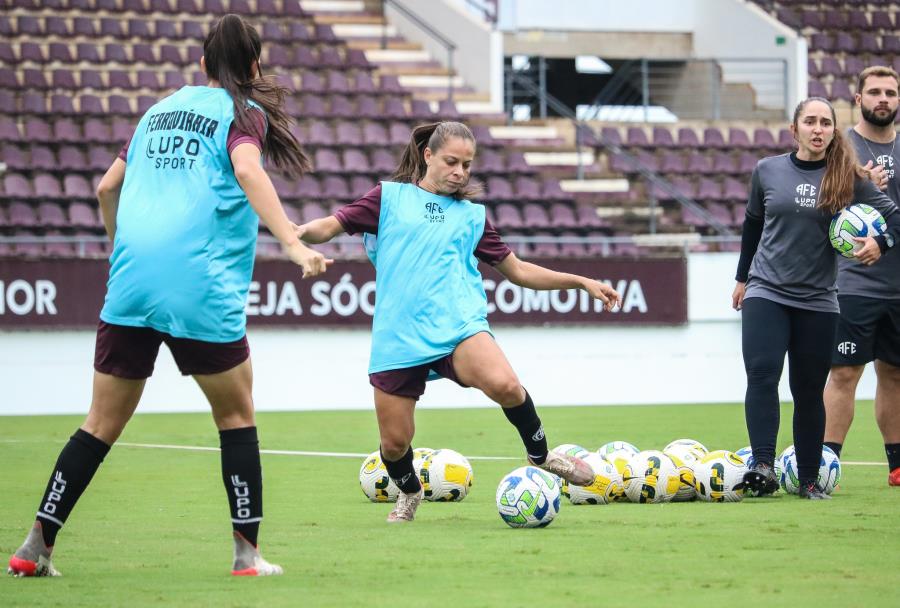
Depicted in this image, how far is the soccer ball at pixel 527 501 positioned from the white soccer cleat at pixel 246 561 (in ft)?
5.54

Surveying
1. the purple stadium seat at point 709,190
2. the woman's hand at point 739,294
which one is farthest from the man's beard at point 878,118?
the purple stadium seat at point 709,190

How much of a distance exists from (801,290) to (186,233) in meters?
3.80

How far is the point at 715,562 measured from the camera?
5.53 meters

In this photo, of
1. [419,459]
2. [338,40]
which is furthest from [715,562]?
[338,40]

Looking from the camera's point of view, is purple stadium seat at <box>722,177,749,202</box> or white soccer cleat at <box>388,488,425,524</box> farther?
purple stadium seat at <box>722,177,749,202</box>

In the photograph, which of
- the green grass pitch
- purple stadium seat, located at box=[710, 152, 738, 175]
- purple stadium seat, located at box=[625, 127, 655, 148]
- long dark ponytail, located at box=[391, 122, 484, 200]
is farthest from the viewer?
purple stadium seat, located at box=[625, 127, 655, 148]

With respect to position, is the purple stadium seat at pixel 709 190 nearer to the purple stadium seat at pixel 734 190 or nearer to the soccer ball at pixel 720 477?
the purple stadium seat at pixel 734 190

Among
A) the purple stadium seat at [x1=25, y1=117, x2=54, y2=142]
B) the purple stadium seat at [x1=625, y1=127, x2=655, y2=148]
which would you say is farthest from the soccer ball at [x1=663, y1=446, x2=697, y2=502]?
the purple stadium seat at [x1=625, y1=127, x2=655, y2=148]

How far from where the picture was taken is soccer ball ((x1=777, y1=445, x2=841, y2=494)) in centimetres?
802

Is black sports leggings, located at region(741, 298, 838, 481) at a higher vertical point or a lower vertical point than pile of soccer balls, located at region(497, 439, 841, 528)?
higher

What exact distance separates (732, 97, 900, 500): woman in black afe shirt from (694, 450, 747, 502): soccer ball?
88 mm

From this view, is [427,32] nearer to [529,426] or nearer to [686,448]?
[686,448]

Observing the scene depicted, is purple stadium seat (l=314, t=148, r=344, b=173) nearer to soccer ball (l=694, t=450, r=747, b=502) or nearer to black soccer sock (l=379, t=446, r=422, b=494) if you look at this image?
soccer ball (l=694, t=450, r=747, b=502)

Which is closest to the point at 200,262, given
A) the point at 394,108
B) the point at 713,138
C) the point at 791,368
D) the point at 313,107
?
the point at 791,368
